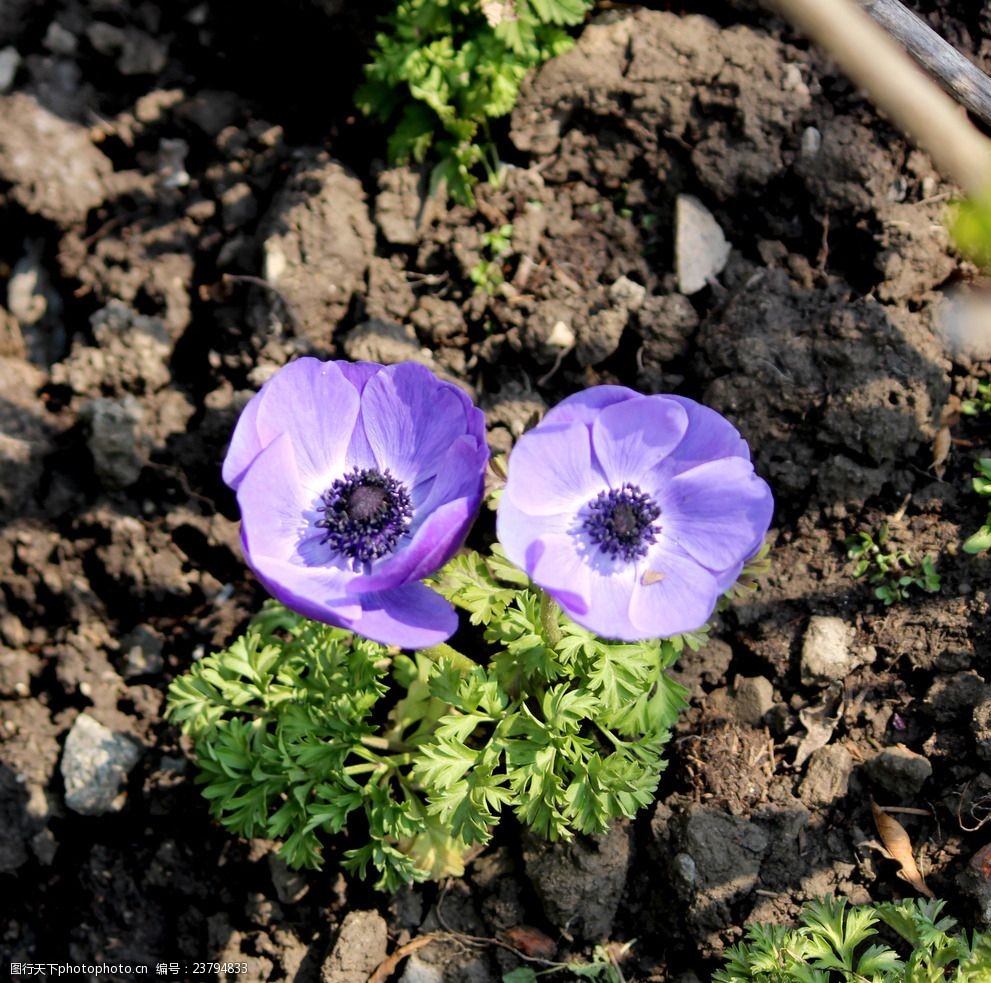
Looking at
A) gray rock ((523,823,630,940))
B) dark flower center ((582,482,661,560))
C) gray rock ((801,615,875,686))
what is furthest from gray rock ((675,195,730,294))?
gray rock ((523,823,630,940))

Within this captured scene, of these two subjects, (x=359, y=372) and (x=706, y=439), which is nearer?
(x=706, y=439)

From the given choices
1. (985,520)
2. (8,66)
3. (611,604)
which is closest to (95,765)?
(611,604)

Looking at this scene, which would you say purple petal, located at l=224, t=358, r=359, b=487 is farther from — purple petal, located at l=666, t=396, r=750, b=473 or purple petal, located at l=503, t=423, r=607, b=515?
purple petal, located at l=666, t=396, r=750, b=473

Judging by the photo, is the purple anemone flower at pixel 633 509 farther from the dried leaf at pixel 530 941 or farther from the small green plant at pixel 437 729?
the dried leaf at pixel 530 941

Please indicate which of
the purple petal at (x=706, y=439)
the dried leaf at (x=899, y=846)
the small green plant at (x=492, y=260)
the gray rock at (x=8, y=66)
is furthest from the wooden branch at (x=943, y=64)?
the gray rock at (x=8, y=66)

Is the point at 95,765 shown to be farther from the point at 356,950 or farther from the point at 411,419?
the point at 411,419

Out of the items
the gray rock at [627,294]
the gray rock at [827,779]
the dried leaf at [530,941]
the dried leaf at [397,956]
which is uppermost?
the gray rock at [627,294]
